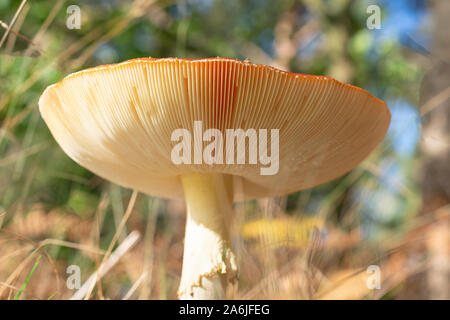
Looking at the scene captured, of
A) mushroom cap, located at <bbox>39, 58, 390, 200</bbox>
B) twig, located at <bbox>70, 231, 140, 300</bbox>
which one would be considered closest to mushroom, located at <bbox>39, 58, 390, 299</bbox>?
mushroom cap, located at <bbox>39, 58, 390, 200</bbox>

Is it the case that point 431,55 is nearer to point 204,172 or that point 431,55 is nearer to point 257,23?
point 204,172

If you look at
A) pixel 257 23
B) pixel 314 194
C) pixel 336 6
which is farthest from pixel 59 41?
pixel 314 194

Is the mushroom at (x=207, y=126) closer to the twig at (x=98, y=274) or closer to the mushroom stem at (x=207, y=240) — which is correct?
the mushroom stem at (x=207, y=240)

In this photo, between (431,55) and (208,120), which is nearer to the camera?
(208,120)

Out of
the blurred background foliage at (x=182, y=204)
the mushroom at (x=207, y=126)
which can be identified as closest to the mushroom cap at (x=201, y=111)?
the mushroom at (x=207, y=126)
